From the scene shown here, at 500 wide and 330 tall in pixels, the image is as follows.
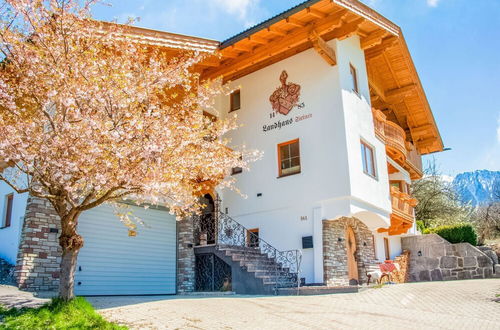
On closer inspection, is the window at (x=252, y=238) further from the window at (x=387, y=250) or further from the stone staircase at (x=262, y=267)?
the window at (x=387, y=250)

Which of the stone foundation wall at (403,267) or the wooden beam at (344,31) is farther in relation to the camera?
the stone foundation wall at (403,267)

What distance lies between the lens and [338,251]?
14836 millimetres

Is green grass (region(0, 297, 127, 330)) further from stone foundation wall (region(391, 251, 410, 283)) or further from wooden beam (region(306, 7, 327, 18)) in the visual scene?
stone foundation wall (region(391, 251, 410, 283))

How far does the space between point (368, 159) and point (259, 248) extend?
17.2 feet

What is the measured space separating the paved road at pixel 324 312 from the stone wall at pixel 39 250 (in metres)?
2.24

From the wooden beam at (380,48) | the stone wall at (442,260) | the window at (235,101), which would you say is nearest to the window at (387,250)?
the stone wall at (442,260)

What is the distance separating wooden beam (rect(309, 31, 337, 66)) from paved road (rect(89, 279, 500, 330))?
8.04 meters

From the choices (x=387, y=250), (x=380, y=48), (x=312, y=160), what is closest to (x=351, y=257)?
(x=312, y=160)

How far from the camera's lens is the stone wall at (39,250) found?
11000 millimetres

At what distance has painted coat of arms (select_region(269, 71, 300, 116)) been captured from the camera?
16531 mm

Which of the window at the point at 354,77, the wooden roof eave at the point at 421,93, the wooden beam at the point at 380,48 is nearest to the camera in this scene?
the window at the point at 354,77

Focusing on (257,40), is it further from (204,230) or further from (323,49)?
(204,230)

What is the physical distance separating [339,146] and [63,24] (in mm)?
9443

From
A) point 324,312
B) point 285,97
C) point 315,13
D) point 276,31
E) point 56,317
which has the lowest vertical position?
point 324,312
